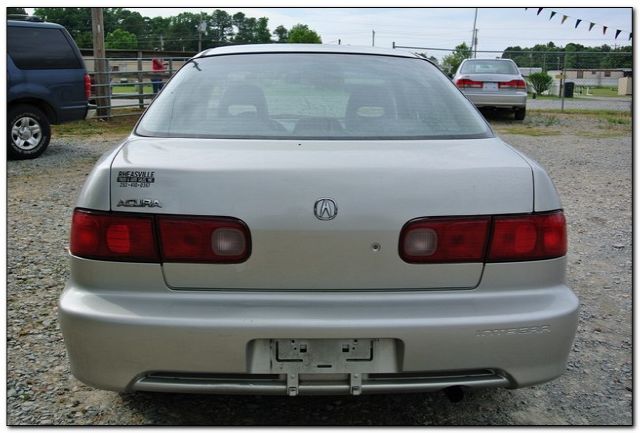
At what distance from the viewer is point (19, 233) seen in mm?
5500

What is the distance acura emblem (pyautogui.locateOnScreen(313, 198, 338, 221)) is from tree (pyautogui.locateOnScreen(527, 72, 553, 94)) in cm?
2923

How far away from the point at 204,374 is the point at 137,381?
0.76 feet

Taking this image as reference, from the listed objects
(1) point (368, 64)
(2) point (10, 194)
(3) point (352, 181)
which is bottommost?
(2) point (10, 194)

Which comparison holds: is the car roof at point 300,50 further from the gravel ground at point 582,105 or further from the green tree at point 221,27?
the green tree at point 221,27

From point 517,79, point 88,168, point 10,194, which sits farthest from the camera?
point 517,79

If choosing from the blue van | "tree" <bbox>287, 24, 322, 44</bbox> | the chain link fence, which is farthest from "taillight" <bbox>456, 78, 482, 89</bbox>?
"tree" <bbox>287, 24, 322, 44</bbox>

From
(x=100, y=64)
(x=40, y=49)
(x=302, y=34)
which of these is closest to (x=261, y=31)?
(x=302, y=34)

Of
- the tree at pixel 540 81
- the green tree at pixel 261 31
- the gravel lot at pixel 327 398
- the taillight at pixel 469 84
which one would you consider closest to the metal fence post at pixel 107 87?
the taillight at pixel 469 84

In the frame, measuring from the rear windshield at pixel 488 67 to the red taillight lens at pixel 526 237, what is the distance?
13746 millimetres

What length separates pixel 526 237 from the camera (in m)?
2.23

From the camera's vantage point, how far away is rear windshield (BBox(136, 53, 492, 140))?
8.52 ft

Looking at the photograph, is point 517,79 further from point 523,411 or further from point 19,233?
point 523,411

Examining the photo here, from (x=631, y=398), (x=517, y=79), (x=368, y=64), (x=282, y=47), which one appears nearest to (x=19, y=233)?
(x=282, y=47)

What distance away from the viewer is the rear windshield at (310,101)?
2598 mm
